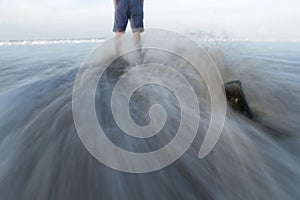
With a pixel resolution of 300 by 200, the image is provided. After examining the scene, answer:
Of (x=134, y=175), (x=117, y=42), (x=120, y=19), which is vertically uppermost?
(x=120, y=19)

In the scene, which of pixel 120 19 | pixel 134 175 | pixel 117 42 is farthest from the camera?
pixel 120 19

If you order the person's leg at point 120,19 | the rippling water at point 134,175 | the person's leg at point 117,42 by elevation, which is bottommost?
the rippling water at point 134,175

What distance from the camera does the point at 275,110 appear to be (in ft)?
11.9

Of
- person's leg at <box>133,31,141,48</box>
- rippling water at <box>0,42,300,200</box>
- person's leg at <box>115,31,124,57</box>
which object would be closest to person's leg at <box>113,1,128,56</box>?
person's leg at <box>115,31,124,57</box>

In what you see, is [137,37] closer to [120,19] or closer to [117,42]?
[117,42]

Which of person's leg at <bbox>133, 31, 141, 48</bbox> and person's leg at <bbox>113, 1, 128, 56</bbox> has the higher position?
person's leg at <bbox>113, 1, 128, 56</bbox>

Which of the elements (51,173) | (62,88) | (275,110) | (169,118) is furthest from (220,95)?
(51,173)

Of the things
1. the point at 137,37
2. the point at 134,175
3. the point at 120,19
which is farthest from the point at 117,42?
the point at 134,175

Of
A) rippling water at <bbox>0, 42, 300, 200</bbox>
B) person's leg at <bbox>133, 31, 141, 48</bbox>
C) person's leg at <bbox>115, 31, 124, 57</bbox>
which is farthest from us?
person's leg at <bbox>133, 31, 141, 48</bbox>

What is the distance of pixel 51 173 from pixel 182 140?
1.06m

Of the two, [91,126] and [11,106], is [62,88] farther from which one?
[91,126]

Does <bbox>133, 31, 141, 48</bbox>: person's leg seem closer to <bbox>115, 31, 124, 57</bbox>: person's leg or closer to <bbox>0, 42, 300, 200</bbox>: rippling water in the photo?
<bbox>115, 31, 124, 57</bbox>: person's leg

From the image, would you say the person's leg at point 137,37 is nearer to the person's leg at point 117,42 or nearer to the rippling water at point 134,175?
Answer: the person's leg at point 117,42

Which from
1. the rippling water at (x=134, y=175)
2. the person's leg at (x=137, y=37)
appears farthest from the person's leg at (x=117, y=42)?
the rippling water at (x=134, y=175)
